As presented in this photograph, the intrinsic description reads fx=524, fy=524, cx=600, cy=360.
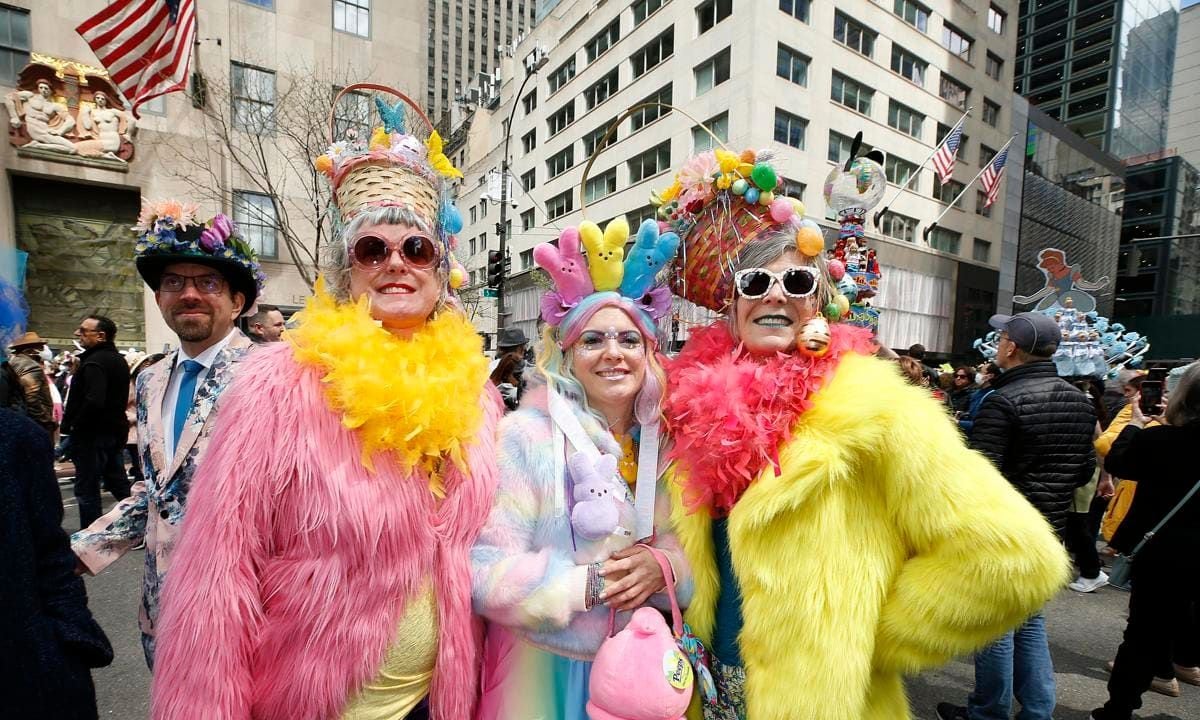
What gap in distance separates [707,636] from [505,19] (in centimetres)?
11173

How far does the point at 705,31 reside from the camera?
21.0m

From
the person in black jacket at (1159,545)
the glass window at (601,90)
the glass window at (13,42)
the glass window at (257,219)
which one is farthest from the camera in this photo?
the glass window at (601,90)

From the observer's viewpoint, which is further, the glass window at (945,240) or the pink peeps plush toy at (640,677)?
the glass window at (945,240)

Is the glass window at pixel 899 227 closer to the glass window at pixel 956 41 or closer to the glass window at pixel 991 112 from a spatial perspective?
the glass window at pixel 991 112

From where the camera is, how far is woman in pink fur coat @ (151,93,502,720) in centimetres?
138

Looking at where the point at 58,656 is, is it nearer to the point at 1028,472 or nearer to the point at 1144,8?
the point at 1028,472

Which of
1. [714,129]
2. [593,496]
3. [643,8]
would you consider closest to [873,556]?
[593,496]

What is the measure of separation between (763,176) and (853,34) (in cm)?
2546

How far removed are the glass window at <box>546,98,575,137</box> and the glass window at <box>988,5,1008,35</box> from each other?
21.7 m

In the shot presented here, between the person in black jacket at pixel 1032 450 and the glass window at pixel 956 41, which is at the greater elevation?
the glass window at pixel 956 41

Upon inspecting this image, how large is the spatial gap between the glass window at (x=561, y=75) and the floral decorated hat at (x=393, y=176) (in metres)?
31.0

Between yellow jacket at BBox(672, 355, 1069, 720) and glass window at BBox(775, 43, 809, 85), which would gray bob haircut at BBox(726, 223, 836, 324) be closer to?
yellow jacket at BBox(672, 355, 1069, 720)

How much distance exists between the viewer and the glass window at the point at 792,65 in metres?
19.4

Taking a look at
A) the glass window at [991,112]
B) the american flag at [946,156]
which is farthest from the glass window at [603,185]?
the glass window at [991,112]
